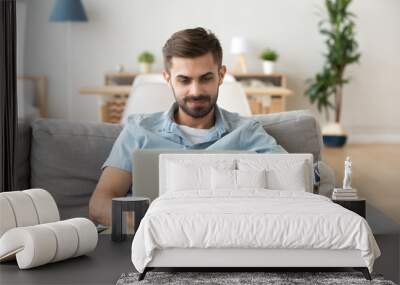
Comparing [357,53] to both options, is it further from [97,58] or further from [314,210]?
[314,210]

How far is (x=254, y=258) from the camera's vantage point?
2.36 meters

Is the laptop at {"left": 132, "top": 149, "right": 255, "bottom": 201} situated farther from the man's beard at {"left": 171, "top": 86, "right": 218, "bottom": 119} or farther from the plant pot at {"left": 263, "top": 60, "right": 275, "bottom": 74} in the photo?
the plant pot at {"left": 263, "top": 60, "right": 275, "bottom": 74}

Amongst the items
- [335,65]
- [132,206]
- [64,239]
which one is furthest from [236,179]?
[335,65]

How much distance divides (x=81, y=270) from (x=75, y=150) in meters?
1.22

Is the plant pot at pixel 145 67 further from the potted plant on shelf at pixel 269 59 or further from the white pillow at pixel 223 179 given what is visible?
the white pillow at pixel 223 179

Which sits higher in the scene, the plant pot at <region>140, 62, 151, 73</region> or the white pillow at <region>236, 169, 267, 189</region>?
the plant pot at <region>140, 62, 151, 73</region>

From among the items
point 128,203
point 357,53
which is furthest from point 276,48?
point 128,203

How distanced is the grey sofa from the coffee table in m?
0.87

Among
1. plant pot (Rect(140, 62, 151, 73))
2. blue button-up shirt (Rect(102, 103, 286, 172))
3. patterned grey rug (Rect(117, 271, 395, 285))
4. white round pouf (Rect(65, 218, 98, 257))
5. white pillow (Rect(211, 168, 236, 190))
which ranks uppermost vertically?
plant pot (Rect(140, 62, 151, 73))

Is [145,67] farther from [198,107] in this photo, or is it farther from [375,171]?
[198,107]

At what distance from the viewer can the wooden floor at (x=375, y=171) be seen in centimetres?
589

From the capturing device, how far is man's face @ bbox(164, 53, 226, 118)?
3.32m

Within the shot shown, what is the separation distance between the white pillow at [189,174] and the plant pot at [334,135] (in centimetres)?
715

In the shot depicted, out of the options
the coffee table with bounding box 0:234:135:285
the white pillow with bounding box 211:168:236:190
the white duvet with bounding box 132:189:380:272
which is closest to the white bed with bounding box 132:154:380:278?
the white duvet with bounding box 132:189:380:272
